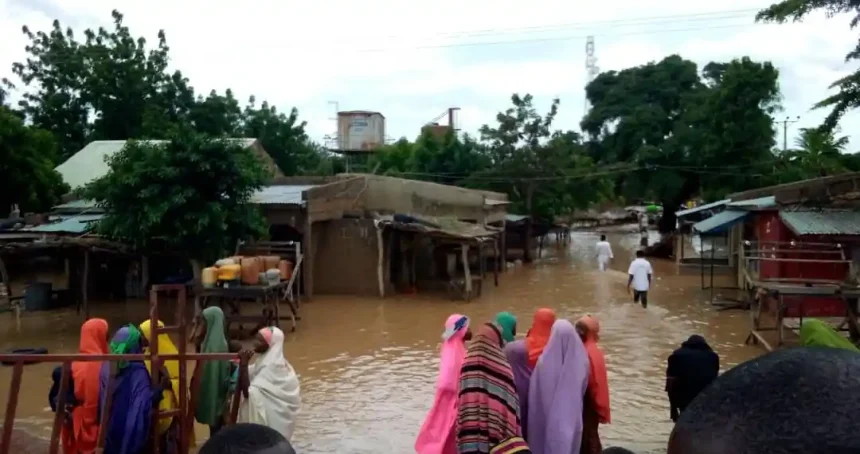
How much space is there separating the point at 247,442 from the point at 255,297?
12.0m

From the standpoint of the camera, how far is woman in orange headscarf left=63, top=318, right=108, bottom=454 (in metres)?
5.49

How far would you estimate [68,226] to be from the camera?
16.3m

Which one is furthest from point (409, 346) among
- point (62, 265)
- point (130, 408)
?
point (62, 265)

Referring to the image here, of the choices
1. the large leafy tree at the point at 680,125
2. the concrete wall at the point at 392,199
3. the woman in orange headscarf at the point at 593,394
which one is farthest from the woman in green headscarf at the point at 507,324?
the large leafy tree at the point at 680,125

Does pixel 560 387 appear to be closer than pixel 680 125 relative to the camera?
Yes

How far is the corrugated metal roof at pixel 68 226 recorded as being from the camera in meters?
15.7

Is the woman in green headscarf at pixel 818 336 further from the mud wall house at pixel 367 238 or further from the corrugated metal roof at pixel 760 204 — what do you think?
the mud wall house at pixel 367 238

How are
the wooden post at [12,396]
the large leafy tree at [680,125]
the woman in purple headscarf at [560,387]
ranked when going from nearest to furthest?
the wooden post at [12,396] < the woman in purple headscarf at [560,387] < the large leafy tree at [680,125]

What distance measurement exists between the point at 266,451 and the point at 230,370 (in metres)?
4.15

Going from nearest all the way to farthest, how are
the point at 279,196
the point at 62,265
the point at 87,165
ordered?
the point at 279,196
the point at 62,265
the point at 87,165

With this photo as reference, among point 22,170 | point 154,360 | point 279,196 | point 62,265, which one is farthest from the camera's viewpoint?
point 62,265

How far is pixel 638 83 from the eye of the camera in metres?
39.8

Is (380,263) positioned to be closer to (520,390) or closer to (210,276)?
(210,276)

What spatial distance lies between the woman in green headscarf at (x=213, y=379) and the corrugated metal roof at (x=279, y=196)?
10319 millimetres
